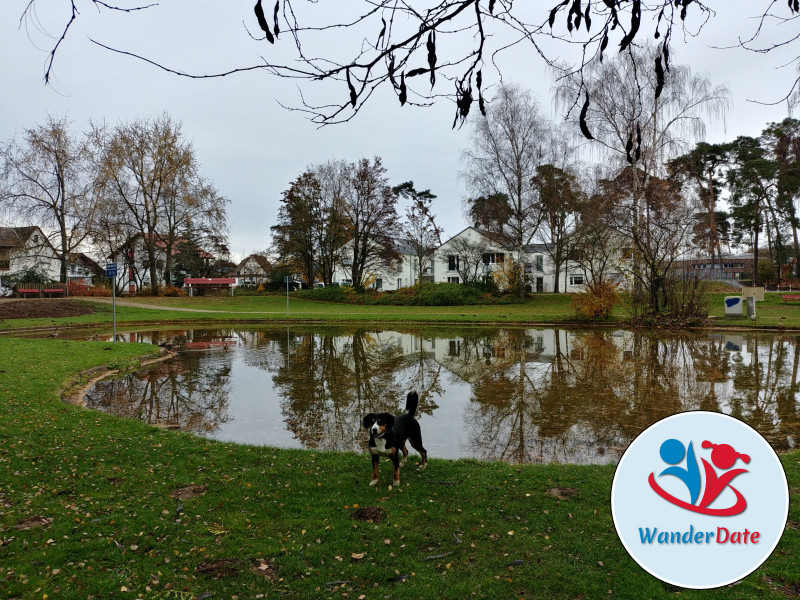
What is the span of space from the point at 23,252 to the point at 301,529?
4526cm

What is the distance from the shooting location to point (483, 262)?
168 feet

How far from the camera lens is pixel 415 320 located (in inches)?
1156

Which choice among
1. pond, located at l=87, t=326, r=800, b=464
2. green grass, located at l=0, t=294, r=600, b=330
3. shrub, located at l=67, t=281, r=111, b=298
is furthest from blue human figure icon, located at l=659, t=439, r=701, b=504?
shrub, located at l=67, t=281, r=111, b=298

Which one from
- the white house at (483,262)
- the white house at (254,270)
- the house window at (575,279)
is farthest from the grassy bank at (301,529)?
the white house at (254,270)

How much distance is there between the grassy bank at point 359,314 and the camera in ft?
86.4

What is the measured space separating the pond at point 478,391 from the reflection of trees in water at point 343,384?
0.11 feet

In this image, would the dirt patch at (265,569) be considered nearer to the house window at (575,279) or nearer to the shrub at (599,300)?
the shrub at (599,300)

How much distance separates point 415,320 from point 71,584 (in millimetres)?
26219

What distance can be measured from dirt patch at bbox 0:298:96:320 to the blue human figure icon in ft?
111

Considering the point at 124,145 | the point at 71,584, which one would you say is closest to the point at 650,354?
the point at 71,584

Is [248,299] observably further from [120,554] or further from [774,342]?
[120,554]

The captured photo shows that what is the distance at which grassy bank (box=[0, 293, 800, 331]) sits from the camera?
86.4 feet

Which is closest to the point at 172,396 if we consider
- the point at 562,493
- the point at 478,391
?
the point at 478,391

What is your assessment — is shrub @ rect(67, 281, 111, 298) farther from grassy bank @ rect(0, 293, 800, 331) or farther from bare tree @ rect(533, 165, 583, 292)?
bare tree @ rect(533, 165, 583, 292)
